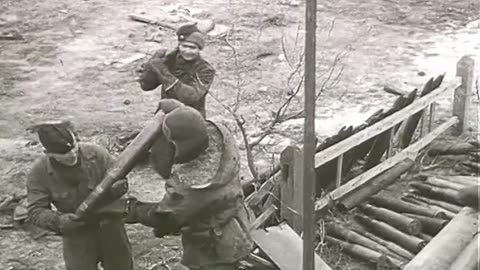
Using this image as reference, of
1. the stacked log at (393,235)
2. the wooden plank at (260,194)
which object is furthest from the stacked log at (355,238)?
the wooden plank at (260,194)

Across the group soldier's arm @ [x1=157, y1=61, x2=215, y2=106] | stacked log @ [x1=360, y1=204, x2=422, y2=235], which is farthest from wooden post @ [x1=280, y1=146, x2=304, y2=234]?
soldier's arm @ [x1=157, y1=61, x2=215, y2=106]

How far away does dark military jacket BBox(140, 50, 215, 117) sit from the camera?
22.6 feet

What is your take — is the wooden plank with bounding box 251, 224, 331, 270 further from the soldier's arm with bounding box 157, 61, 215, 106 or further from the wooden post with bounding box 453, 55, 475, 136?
the wooden post with bounding box 453, 55, 475, 136

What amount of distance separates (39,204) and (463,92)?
206 inches

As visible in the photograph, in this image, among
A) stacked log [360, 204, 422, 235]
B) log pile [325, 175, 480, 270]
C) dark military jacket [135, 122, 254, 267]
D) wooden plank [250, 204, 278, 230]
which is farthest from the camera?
stacked log [360, 204, 422, 235]

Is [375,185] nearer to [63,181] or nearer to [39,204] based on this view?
[63,181]

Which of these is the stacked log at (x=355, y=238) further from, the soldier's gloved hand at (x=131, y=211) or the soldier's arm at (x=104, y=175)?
the soldier's arm at (x=104, y=175)

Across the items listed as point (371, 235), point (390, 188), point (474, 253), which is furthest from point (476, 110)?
point (474, 253)

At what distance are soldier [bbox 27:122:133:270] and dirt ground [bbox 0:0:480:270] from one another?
4.91ft

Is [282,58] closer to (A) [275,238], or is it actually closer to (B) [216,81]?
(B) [216,81]

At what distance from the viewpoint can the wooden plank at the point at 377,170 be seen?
6.85m

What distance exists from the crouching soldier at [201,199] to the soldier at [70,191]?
0.28 m

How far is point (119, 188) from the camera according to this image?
16.8ft

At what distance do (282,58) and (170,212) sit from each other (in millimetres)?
7893
